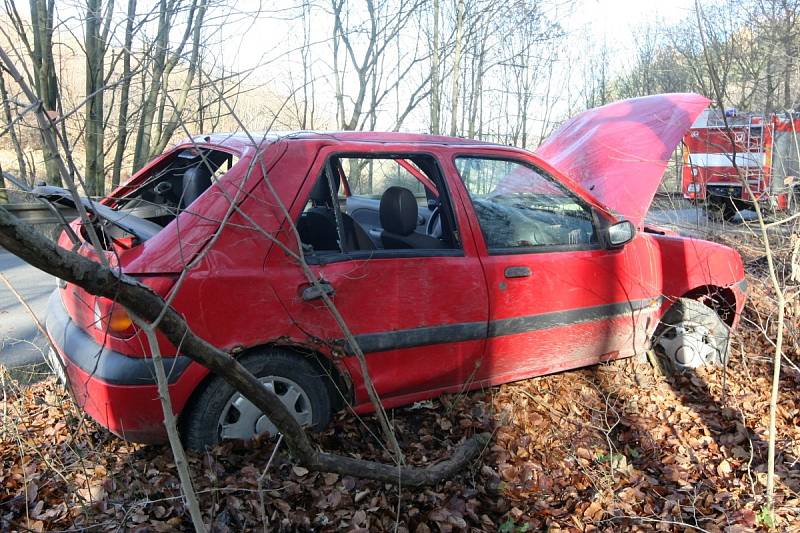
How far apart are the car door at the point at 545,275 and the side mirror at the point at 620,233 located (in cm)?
8

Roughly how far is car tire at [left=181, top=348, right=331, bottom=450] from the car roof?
1.07 metres

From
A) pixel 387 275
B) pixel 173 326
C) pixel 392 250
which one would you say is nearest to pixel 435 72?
pixel 392 250

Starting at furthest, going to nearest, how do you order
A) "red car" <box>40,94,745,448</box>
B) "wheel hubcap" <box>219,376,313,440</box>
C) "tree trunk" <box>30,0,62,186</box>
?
"tree trunk" <box>30,0,62,186</box>, "wheel hubcap" <box>219,376,313,440</box>, "red car" <box>40,94,745,448</box>

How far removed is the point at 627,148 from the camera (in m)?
4.63

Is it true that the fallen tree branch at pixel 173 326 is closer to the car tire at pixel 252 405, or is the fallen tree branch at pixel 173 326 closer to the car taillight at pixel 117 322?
the car tire at pixel 252 405

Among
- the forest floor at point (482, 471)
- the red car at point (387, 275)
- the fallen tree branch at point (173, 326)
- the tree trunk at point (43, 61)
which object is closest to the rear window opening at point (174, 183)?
the red car at point (387, 275)

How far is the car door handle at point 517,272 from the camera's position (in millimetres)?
3536

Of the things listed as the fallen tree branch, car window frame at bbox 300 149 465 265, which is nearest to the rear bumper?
the fallen tree branch

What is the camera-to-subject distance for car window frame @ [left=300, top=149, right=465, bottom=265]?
311cm

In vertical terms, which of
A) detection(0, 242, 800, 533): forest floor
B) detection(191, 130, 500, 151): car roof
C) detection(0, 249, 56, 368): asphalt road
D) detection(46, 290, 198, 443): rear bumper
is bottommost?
detection(0, 242, 800, 533): forest floor

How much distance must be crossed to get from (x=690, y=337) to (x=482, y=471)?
216cm

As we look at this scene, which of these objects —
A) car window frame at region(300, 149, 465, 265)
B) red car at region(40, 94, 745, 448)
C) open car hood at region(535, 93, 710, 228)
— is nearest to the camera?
red car at region(40, 94, 745, 448)

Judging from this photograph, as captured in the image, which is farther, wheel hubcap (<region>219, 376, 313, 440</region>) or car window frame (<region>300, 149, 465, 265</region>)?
car window frame (<region>300, 149, 465, 265</region>)

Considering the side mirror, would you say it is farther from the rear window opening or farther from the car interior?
the rear window opening
